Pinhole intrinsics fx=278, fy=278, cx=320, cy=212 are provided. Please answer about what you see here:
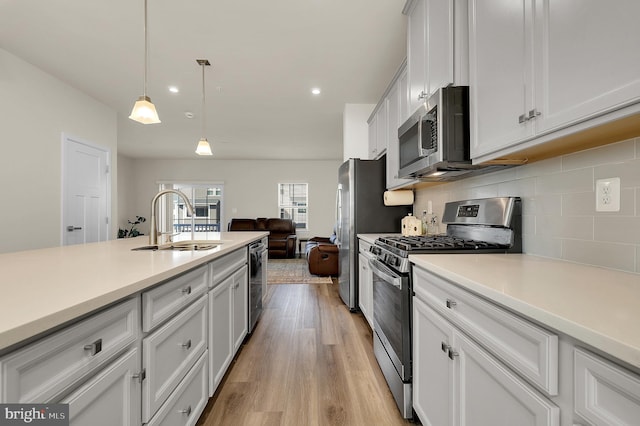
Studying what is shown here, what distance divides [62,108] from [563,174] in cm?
497

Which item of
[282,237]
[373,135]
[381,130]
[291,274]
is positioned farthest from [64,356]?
[282,237]

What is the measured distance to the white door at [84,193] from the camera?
11.5ft

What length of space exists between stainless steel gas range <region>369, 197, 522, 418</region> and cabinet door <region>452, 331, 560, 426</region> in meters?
0.45

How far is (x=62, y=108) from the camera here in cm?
346

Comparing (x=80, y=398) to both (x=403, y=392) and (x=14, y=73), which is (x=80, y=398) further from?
(x=14, y=73)

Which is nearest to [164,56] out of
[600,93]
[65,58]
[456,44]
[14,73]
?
[65,58]

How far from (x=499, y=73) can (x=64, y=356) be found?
176 centimetres

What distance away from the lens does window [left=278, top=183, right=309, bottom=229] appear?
8305 millimetres

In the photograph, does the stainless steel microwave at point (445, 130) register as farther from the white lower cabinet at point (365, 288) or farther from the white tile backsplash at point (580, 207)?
the white lower cabinet at point (365, 288)

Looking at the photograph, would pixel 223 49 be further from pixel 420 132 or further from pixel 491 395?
pixel 491 395

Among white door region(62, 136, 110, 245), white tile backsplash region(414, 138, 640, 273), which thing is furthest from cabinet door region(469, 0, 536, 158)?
white door region(62, 136, 110, 245)

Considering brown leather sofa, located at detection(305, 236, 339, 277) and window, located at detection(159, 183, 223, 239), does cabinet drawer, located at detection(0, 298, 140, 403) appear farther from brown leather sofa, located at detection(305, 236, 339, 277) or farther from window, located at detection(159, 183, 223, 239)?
window, located at detection(159, 183, 223, 239)

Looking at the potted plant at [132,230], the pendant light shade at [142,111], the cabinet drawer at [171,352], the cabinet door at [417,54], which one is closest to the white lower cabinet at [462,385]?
the cabinet drawer at [171,352]

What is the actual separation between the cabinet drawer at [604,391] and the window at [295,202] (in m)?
7.78
